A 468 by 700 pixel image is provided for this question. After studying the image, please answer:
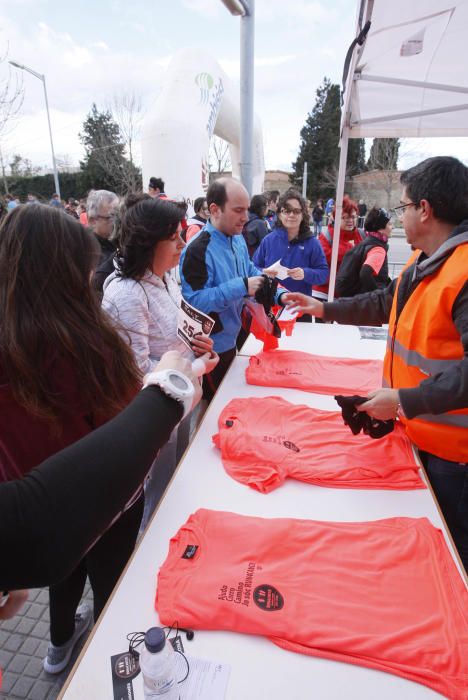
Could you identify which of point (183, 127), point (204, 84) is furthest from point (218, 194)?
point (204, 84)

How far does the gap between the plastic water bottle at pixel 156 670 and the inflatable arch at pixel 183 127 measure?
7.51m

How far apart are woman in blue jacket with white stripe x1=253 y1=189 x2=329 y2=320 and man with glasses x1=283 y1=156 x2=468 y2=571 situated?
2.22m

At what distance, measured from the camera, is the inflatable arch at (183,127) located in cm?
737

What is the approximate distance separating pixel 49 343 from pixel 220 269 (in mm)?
1576

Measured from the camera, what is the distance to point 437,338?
1.35 metres

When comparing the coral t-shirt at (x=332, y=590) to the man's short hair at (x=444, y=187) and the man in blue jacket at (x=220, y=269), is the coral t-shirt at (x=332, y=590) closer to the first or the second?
the man's short hair at (x=444, y=187)

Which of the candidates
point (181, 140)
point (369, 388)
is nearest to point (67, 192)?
point (181, 140)

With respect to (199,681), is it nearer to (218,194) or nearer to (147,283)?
(147,283)

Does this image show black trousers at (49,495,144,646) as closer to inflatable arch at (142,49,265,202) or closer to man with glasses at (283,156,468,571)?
man with glasses at (283,156,468,571)

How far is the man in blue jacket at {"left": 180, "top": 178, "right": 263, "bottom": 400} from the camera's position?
2.25 m

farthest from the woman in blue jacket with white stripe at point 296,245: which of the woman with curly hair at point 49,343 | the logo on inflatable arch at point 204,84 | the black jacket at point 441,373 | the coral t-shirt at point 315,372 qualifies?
the logo on inflatable arch at point 204,84

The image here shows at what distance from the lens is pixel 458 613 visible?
0.94 metres

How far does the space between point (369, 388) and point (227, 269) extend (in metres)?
1.05

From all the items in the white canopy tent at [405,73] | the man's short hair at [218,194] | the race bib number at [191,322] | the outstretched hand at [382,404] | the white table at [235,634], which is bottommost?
the white table at [235,634]
